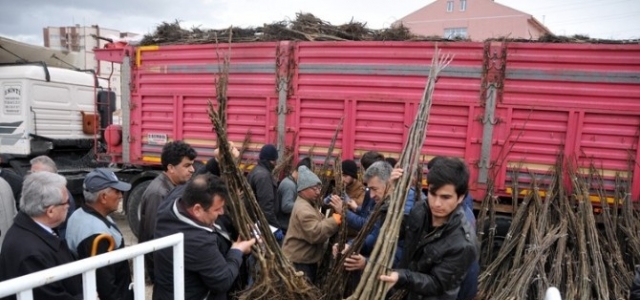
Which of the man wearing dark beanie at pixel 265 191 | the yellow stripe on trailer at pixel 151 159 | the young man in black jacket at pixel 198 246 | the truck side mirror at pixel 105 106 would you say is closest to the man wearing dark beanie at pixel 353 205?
the man wearing dark beanie at pixel 265 191

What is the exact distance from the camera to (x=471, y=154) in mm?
4293

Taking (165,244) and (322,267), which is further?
(322,267)

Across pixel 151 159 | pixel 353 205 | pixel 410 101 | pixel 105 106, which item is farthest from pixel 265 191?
pixel 105 106

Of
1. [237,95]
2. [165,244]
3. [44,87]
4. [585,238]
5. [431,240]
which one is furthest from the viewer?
[44,87]

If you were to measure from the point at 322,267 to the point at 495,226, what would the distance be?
6.74 feet

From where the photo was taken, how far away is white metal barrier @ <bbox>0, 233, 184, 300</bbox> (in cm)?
124

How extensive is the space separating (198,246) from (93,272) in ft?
1.77

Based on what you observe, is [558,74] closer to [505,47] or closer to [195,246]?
[505,47]

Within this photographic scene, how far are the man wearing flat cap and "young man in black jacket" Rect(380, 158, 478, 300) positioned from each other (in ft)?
4.55

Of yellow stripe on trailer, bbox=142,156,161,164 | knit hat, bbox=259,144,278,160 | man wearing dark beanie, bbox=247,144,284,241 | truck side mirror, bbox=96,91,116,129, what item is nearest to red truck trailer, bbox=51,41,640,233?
yellow stripe on trailer, bbox=142,156,161,164

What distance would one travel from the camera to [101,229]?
82.4 inches

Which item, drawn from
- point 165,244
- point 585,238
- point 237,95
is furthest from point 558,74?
point 165,244

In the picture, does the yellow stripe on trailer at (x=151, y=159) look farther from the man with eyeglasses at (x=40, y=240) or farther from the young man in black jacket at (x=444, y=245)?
the young man in black jacket at (x=444, y=245)

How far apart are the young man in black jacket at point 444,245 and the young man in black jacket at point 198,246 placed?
817mm
